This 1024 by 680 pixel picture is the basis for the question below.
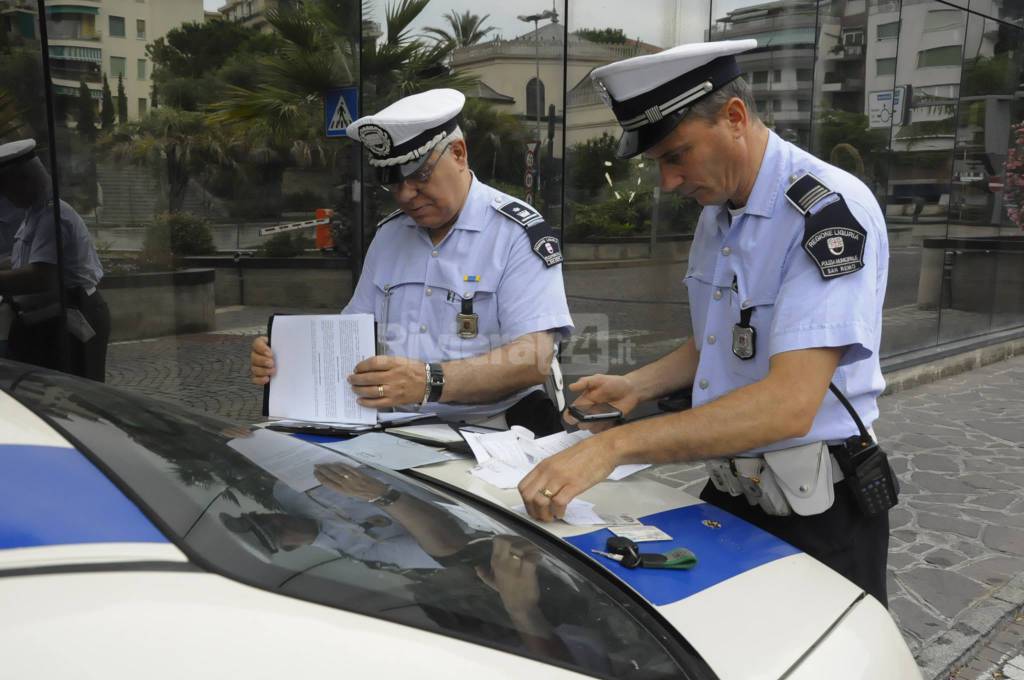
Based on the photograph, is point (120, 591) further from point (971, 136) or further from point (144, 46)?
point (971, 136)

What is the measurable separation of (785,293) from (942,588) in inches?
108

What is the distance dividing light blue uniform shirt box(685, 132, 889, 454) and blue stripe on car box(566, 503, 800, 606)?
0.61 feet

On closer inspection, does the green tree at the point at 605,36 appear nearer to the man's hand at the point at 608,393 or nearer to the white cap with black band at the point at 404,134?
the white cap with black band at the point at 404,134

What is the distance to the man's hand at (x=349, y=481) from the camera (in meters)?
1.46

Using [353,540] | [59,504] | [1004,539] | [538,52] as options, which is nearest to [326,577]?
[353,540]

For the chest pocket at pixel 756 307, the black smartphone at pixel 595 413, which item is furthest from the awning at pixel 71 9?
the chest pocket at pixel 756 307

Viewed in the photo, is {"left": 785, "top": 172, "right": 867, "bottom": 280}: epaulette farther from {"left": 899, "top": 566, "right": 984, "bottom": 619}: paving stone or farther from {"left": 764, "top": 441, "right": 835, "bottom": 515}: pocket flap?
{"left": 899, "top": 566, "right": 984, "bottom": 619}: paving stone

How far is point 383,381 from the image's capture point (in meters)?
2.17

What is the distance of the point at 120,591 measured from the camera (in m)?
0.87

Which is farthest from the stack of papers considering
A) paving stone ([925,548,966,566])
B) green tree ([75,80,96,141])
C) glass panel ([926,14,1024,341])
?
glass panel ([926,14,1024,341])

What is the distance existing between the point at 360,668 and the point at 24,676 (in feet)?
0.99

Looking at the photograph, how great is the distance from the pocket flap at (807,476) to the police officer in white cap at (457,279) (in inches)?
34.4

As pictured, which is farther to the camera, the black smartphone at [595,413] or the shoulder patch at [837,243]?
the black smartphone at [595,413]

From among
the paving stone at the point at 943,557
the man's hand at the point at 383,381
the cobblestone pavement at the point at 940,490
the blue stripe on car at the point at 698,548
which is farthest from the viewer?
the paving stone at the point at 943,557
